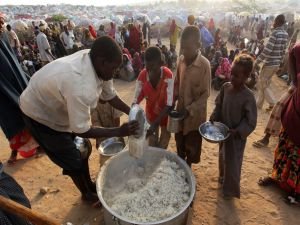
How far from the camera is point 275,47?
5.17 m

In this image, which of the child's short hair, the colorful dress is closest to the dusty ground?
the colorful dress

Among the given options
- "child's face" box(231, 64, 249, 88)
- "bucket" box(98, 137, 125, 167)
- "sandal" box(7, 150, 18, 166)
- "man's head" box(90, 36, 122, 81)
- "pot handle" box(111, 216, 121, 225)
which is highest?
"man's head" box(90, 36, 122, 81)

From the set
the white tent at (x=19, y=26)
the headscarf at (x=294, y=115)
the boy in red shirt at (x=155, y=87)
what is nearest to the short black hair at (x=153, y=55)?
the boy in red shirt at (x=155, y=87)

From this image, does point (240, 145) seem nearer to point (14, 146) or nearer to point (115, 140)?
point (115, 140)

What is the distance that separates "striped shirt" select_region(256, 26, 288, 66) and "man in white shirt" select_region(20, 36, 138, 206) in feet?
14.1

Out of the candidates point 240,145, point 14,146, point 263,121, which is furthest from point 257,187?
point 14,146

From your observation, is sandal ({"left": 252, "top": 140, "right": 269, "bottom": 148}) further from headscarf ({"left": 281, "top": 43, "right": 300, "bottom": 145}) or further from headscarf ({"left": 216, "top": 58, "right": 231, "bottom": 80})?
headscarf ({"left": 216, "top": 58, "right": 231, "bottom": 80})

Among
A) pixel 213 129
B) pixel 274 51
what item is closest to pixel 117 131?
pixel 213 129

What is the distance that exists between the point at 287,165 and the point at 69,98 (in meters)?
2.68

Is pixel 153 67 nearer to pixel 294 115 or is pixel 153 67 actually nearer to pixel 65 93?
pixel 65 93

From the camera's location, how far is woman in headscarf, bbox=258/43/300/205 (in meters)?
2.72

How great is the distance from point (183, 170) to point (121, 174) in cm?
67

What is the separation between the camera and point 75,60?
2064 mm

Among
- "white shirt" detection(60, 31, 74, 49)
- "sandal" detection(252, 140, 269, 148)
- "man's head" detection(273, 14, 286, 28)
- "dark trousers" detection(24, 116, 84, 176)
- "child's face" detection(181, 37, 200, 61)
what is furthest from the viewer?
"white shirt" detection(60, 31, 74, 49)
